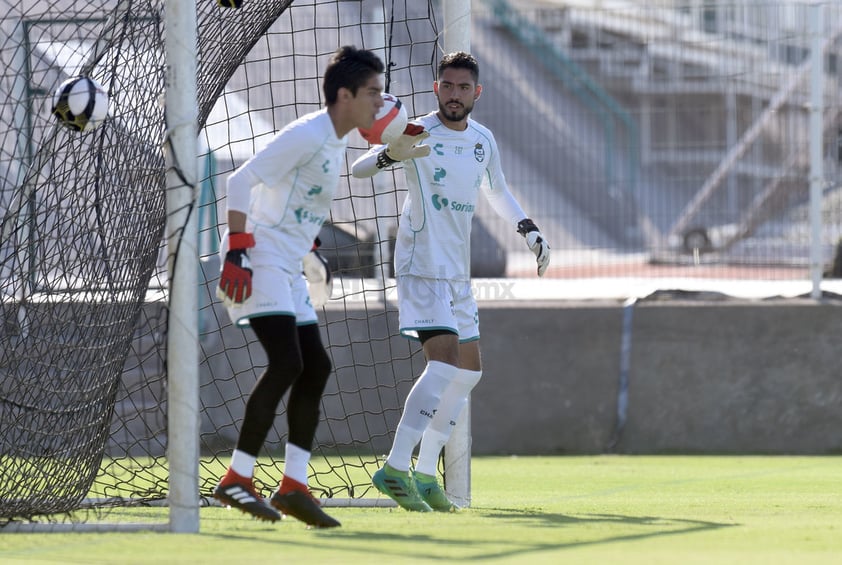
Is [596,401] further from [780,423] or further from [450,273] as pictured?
[450,273]

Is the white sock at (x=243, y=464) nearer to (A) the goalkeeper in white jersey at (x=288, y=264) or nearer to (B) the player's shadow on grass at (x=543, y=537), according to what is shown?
(A) the goalkeeper in white jersey at (x=288, y=264)

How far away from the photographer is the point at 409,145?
19.0 feet

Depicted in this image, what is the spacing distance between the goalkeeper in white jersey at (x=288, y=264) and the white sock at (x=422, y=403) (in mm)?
860

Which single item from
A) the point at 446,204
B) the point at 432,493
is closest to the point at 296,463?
the point at 432,493

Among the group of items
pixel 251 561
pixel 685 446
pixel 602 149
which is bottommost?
pixel 685 446

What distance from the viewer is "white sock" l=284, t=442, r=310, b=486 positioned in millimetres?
5066

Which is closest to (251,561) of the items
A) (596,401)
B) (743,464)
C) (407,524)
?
(407,524)

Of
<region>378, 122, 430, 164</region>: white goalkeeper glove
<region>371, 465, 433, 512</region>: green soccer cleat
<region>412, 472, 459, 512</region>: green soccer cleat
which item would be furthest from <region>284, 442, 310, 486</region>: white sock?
<region>378, 122, 430, 164</region>: white goalkeeper glove

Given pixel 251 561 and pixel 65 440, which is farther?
pixel 65 440

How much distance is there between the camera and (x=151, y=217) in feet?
19.3

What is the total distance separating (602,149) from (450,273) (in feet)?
22.5

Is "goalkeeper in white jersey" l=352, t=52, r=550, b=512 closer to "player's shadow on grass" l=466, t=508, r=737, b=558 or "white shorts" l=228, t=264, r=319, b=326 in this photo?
"player's shadow on grass" l=466, t=508, r=737, b=558

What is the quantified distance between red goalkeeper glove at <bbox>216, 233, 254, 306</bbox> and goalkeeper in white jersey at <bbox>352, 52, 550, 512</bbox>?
1144 millimetres

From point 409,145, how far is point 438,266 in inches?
24.4
